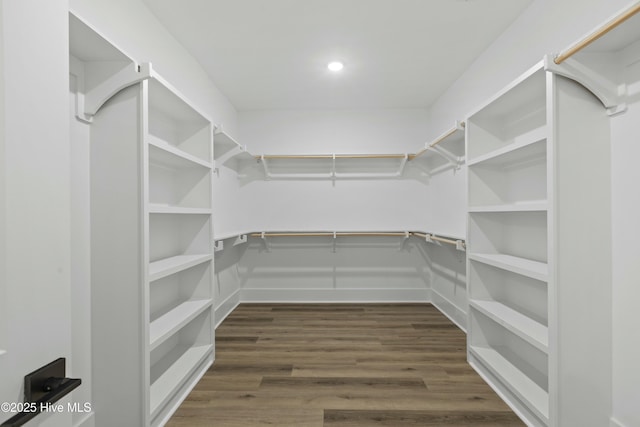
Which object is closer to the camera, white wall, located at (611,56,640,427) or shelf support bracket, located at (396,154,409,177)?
white wall, located at (611,56,640,427)

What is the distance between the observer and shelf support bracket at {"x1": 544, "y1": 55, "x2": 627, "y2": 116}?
138 centimetres

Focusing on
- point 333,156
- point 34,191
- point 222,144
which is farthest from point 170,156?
point 333,156

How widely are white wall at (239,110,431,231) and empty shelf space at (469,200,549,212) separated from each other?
156 centimetres

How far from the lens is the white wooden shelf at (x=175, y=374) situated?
1638mm

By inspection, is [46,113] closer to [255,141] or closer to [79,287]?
[79,287]

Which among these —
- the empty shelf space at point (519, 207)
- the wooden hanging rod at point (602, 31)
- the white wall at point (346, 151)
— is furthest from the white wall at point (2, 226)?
the white wall at point (346, 151)

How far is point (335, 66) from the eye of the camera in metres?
2.66

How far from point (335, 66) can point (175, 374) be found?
104 inches

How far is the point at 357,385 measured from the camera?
197cm

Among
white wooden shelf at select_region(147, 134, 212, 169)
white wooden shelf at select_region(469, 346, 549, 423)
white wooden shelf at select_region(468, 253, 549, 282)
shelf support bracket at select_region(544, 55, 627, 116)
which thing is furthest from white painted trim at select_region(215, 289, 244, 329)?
shelf support bracket at select_region(544, 55, 627, 116)

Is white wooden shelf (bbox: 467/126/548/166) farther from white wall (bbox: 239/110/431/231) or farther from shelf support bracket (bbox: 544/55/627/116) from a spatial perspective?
white wall (bbox: 239/110/431/231)

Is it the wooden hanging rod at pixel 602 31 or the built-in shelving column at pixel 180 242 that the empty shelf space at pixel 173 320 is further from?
the wooden hanging rod at pixel 602 31

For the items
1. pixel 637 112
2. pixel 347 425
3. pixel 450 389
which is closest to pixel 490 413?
pixel 450 389

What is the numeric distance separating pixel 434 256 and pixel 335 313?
1.37 m
